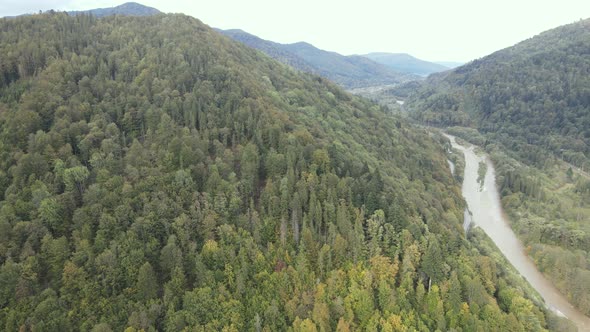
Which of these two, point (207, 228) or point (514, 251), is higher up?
point (207, 228)

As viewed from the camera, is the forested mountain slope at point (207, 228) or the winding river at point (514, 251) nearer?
the forested mountain slope at point (207, 228)

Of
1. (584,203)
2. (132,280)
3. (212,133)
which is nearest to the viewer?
(132,280)

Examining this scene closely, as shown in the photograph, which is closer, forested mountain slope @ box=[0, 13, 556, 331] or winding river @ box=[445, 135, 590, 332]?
forested mountain slope @ box=[0, 13, 556, 331]

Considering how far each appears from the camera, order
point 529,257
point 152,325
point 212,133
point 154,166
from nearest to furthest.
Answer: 1. point 152,325
2. point 154,166
3. point 212,133
4. point 529,257

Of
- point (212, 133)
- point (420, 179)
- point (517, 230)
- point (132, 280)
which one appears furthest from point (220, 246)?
point (517, 230)

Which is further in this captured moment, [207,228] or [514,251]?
[514,251]

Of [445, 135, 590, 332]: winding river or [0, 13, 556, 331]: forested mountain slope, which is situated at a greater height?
[0, 13, 556, 331]: forested mountain slope

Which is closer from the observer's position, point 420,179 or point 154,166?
point 154,166

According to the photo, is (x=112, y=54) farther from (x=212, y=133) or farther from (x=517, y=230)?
(x=517, y=230)
